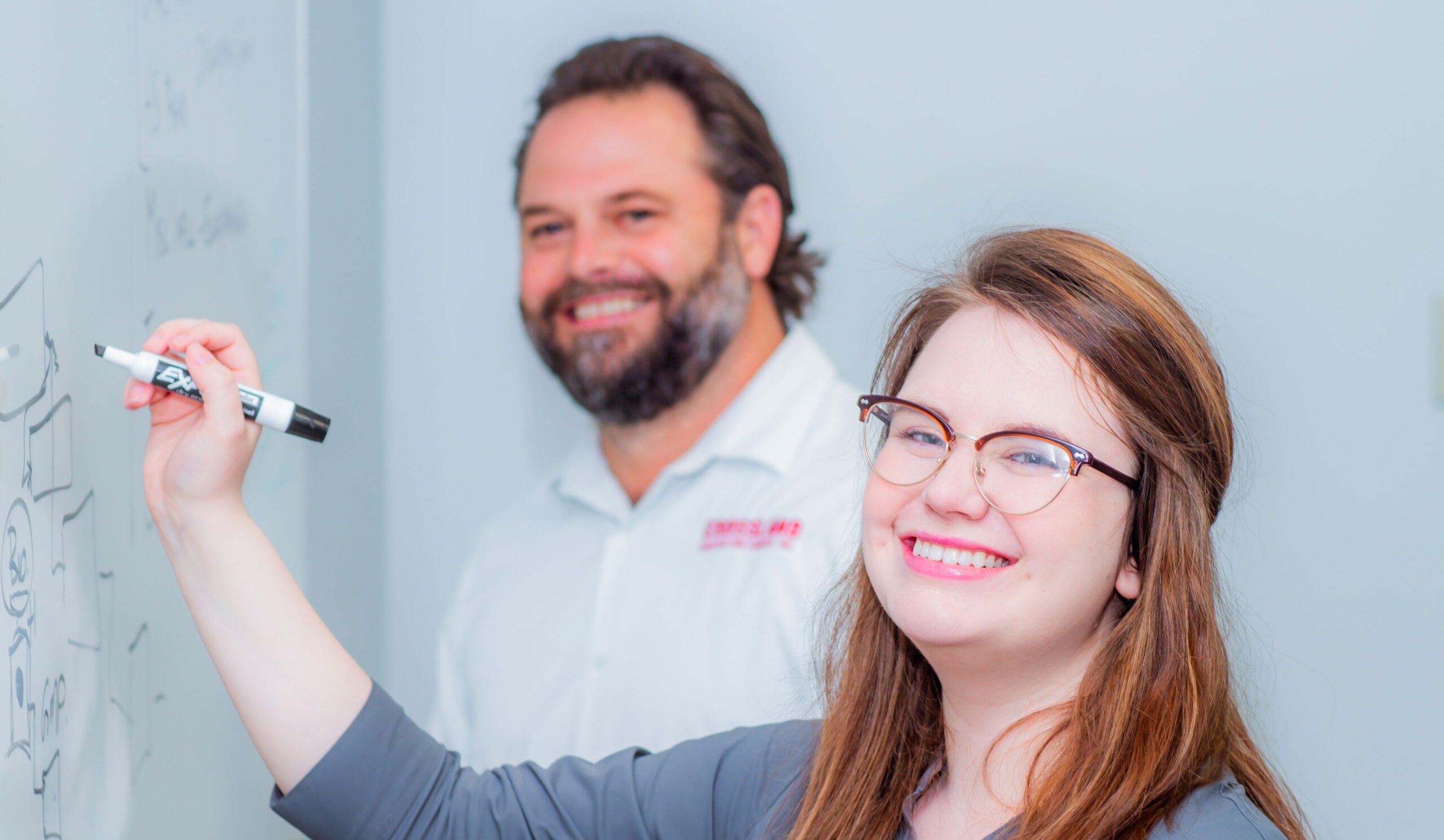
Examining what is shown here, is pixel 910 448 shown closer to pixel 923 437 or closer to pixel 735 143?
pixel 923 437

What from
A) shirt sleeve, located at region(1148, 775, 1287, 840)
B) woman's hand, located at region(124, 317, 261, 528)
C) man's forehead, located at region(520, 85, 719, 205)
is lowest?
shirt sleeve, located at region(1148, 775, 1287, 840)

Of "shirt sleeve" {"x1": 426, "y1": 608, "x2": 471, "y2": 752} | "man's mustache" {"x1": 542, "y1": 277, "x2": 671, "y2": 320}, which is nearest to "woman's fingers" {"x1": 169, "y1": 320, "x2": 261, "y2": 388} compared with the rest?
"man's mustache" {"x1": 542, "y1": 277, "x2": 671, "y2": 320}

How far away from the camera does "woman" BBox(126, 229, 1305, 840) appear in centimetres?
88

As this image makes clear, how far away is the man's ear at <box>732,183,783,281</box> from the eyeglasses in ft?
2.37

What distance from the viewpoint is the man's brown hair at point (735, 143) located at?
1.63 m

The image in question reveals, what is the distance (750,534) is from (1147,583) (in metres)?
0.74

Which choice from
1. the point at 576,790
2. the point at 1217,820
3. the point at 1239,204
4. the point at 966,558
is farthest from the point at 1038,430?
the point at 1239,204

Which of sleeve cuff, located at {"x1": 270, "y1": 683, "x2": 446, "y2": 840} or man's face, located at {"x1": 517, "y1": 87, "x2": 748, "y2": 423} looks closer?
sleeve cuff, located at {"x1": 270, "y1": 683, "x2": 446, "y2": 840}

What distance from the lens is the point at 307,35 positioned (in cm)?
154

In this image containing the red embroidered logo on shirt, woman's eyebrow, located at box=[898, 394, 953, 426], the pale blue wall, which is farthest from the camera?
the red embroidered logo on shirt

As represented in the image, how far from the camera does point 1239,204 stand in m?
1.49

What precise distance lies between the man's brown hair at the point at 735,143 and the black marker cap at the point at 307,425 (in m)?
0.78

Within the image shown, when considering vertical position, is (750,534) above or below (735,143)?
below

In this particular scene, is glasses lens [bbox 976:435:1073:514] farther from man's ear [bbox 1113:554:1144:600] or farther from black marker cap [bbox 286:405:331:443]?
black marker cap [bbox 286:405:331:443]
